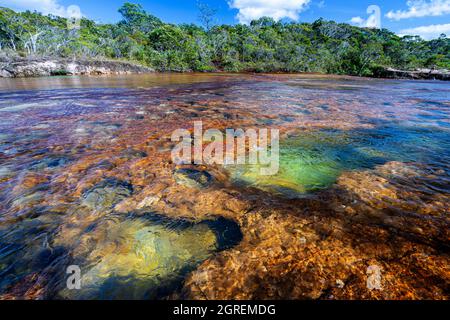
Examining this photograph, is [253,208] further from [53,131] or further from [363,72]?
[363,72]

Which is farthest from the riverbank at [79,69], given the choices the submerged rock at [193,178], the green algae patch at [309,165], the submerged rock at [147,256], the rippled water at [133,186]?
the submerged rock at [147,256]

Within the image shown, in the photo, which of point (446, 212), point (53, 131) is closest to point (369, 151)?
point (446, 212)

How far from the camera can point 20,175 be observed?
282 centimetres

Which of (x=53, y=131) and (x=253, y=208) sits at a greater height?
(x=53, y=131)

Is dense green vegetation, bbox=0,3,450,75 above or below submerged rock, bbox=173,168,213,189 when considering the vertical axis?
above

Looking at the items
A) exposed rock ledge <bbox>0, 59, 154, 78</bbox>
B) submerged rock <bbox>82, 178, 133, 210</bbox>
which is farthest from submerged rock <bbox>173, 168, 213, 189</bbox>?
exposed rock ledge <bbox>0, 59, 154, 78</bbox>

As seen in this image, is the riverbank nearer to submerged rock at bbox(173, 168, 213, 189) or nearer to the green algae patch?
submerged rock at bbox(173, 168, 213, 189)

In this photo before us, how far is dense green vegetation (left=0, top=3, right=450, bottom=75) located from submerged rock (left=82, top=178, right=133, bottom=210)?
120 feet

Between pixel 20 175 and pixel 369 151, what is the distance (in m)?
4.83

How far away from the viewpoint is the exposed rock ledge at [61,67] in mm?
25719

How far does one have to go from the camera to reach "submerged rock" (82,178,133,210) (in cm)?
234

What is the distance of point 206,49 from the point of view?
42.6 meters
